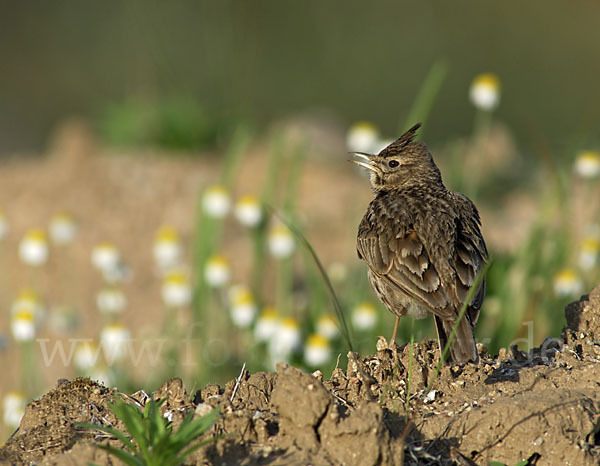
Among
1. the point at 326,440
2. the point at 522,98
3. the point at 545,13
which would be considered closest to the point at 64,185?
the point at 326,440

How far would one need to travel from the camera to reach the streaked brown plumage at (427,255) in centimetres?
409

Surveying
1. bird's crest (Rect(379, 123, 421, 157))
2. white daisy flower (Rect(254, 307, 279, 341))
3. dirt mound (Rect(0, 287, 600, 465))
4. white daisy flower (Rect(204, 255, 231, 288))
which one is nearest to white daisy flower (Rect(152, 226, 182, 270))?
white daisy flower (Rect(204, 255, 231, 288))

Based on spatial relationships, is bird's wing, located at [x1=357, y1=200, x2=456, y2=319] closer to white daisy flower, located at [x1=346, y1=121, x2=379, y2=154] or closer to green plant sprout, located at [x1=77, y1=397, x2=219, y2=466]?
green plant sprout, located at [x1=77, y1=397, x2=219, y2=466]

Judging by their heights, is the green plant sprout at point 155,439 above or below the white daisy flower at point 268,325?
below

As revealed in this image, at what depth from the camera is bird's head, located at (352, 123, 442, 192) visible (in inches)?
199

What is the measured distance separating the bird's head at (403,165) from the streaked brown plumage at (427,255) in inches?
5.7

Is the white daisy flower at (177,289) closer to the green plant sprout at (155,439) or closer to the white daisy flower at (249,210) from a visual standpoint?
the white daisy flower at (249,210)

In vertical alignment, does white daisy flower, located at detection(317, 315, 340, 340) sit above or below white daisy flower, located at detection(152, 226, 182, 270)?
below

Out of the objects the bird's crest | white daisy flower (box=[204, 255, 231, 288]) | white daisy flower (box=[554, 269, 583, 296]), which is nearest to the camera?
the bird's crest

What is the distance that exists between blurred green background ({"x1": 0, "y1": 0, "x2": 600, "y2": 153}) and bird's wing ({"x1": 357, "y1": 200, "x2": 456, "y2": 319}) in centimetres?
870

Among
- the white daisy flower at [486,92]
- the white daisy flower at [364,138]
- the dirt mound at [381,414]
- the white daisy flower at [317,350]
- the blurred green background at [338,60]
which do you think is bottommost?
the dirt mound at [381,414]

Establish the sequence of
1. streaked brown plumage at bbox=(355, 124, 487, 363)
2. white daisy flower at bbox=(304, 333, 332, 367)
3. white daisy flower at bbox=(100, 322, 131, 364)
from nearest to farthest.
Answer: streaked brown plumage at bbox=(355, 124, 487, 363) < white daisy flower at bbox=(304, 333, 332, 367) < white daisy flower at bbox=(100, 322, 131, 364)

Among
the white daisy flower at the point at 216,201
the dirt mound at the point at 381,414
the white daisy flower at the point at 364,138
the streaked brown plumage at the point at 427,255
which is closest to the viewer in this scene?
the dirt mound at the point at 381,414

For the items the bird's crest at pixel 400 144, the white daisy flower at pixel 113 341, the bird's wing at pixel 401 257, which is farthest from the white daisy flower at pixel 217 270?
the bird's wing at pixel 401 257
